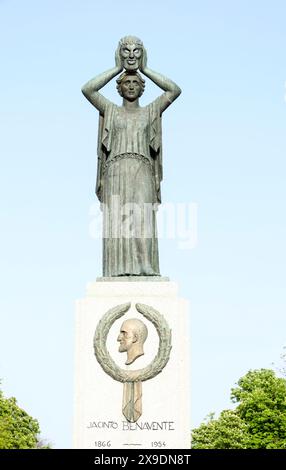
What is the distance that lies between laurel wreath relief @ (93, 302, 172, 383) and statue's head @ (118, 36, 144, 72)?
15.3ft

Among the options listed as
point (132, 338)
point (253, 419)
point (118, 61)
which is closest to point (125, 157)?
point (118, 61)

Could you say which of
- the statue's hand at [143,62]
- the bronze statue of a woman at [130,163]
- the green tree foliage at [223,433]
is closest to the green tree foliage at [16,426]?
the green tree foliage at [223,433]

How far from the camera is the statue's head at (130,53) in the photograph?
59.6 feet

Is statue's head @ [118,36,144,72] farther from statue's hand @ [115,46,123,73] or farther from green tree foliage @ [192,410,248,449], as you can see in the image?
green tree foliage @ [192,410,248,449]

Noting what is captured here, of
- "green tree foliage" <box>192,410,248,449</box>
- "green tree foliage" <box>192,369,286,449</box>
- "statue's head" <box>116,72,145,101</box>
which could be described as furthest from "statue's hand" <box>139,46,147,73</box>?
"green tree foliage" <box>192,410,248,449</box>

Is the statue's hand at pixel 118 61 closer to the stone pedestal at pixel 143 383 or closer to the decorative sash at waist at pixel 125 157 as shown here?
the decorative sash at waist at pixel 125 157

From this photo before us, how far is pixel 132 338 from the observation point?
54.9ft

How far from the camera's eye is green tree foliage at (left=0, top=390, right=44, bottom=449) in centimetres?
4981

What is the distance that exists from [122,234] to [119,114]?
2.44 m

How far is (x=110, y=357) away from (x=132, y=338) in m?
0.51

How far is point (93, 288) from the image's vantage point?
17.1m

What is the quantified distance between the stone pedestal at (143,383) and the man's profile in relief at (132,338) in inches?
3.4

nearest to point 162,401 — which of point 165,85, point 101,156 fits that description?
point 101,156
